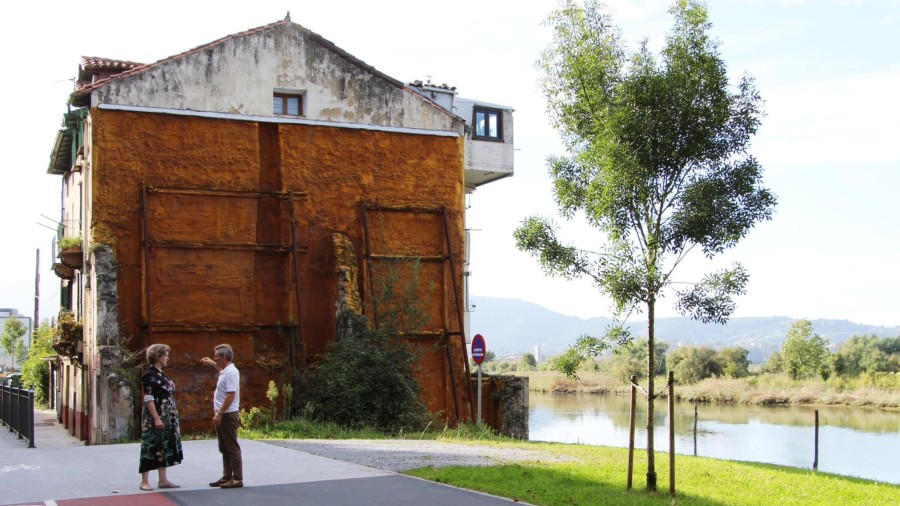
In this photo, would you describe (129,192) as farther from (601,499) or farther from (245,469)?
(601,499)

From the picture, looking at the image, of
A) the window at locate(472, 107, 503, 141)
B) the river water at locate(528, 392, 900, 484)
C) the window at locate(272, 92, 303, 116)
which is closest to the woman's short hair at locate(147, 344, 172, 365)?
the window at locate(272, 92, 303, 116)

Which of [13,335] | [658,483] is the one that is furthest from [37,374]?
[658,483]

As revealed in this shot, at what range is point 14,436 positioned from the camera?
2194 centimetres

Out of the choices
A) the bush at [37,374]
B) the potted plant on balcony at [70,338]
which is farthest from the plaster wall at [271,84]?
the bush at [37,374]

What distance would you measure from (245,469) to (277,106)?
12483 mm

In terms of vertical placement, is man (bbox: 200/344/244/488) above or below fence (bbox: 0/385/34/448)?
above

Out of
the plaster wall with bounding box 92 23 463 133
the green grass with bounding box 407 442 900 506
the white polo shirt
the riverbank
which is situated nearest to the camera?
the white polo shirt

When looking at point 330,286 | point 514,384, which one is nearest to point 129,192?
point 330,286

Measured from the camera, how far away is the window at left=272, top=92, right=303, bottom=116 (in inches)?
916

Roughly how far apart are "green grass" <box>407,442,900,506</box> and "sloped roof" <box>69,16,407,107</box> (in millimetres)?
12216

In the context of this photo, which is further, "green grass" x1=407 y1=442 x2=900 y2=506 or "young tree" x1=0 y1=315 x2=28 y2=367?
"young tree" x1=0 y1=315 x2=28 y2=367

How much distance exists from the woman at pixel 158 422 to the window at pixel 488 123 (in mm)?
22199

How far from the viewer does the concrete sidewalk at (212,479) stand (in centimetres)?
1038

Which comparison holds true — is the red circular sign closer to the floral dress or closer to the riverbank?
the floral dress
